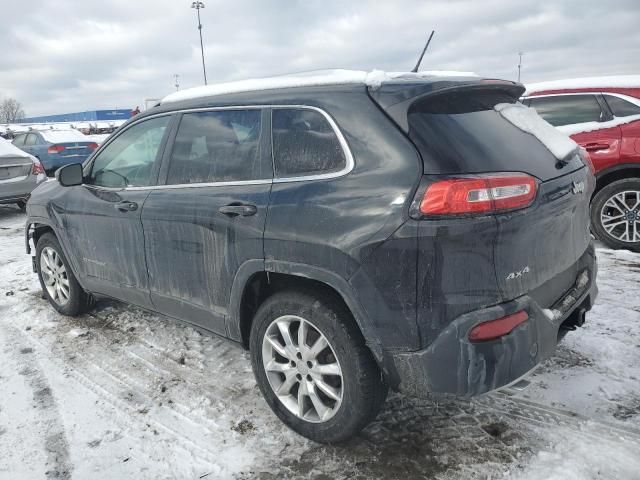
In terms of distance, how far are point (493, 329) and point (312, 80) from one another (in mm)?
1503

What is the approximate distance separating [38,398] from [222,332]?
1.27 m

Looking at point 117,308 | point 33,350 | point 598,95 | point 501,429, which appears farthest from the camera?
point 598,95

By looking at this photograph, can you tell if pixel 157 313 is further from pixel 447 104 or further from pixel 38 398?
pixel 447 104

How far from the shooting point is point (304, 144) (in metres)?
2.53

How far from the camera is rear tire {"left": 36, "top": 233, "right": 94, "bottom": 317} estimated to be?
4.41 metres

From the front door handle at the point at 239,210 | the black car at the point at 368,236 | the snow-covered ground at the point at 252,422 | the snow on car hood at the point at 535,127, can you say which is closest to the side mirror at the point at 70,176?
the black car at the point at 368,236

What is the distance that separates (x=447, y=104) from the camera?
234 cm

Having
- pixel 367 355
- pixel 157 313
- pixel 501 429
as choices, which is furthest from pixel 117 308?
A: pixel 501 429

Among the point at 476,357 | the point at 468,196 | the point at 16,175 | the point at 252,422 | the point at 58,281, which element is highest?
the point at 468,196

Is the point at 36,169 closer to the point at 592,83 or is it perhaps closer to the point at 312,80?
the point at 312,80

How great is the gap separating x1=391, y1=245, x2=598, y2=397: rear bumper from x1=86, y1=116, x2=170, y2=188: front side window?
2161 millimetres

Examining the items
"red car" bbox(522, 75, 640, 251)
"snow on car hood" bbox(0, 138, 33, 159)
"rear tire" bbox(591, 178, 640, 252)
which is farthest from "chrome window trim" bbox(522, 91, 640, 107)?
"snow on car hood" bbox(0, 138, 33, 159)

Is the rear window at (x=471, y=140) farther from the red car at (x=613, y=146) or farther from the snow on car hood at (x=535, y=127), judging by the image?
the red car at (x=613, y=146)

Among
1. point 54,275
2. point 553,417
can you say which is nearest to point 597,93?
point 553,417
